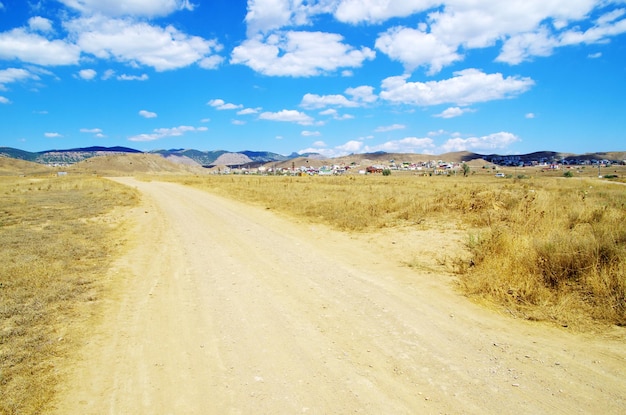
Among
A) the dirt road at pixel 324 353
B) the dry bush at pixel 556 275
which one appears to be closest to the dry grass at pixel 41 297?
the dirt road at pixel 324 353

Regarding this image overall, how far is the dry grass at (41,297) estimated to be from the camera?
12.0 ft

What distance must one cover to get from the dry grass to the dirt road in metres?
0.35

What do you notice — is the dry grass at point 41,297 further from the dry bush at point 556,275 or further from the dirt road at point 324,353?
the dry bush at point 556,275

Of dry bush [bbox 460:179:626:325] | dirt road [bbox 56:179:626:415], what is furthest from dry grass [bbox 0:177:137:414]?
dry bush [bbox 460:179:626:325]

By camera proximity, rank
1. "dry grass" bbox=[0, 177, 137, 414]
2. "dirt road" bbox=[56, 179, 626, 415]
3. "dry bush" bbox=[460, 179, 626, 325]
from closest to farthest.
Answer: "dirt road" bbox=[56, 179, 626, 415] < "dry grass" bbox=[0, 177, 137, 414] < "dry bush" bbox=[460, 179, 626, 325]

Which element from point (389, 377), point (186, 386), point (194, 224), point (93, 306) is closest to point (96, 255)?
point (93, 306)

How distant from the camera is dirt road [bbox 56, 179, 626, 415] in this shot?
3361 millimetres

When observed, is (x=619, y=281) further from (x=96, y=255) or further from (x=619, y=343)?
(x=96, y=255)

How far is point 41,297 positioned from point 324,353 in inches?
193

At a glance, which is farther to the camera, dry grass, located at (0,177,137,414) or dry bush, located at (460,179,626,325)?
dry bush, located at (460,179,626,325)

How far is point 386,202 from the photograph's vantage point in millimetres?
16719

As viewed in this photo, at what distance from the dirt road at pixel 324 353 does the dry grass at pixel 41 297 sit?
35cm

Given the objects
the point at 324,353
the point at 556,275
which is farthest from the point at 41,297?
the point at 556,275

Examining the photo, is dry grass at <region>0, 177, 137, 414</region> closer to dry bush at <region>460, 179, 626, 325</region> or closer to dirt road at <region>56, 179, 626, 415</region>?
dirt road at <region>56, 179, 626, 415</region>
